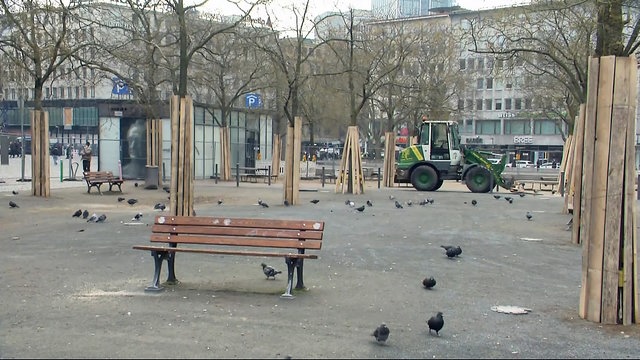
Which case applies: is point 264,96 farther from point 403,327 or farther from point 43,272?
point 403,327

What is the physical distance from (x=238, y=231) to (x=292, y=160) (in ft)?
37.2

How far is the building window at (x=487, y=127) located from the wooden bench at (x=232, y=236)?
280 feet

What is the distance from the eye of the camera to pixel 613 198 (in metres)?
6.84

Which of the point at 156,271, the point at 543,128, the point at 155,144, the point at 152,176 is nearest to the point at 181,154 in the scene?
the point at 156,271

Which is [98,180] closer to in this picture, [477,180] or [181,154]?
[181,154]

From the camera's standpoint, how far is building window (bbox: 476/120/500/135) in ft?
295

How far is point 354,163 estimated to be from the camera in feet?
82.1

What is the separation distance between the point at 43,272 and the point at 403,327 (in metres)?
5.29

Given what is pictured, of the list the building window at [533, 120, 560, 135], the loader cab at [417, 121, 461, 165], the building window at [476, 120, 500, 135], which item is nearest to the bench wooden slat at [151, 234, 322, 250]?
the loader cab at [417, 121, 461, 165]

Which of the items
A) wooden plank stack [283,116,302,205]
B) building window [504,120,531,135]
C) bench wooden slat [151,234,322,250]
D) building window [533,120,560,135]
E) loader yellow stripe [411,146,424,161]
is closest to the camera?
bench wooden slat [151,234,322,250]

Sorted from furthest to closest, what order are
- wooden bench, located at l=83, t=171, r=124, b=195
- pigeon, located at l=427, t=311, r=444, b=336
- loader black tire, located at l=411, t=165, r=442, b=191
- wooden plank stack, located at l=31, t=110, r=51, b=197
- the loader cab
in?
1. the loader cab
2. loader black tire, located at l=411, t=165, r=442, b=191
3. wooden bench, located at l=83, t=171, r=124, b=195
4. wooden plank stack, located at l=31, t=110, r=51, b=197
5. pigeon, located at l=427, t=311, r=444, b=336

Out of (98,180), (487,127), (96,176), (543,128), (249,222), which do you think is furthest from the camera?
(487,127)

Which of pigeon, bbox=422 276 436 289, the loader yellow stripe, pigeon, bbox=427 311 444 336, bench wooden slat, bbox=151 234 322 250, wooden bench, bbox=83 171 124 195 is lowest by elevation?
pigeon, bbox=422 276 436 289

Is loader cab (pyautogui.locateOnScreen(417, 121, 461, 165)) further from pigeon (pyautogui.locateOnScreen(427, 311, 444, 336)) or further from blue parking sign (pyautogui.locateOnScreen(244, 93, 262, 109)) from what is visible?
pigeon (pyautogui.locateOnScreen(427, 311, 444, 336))
